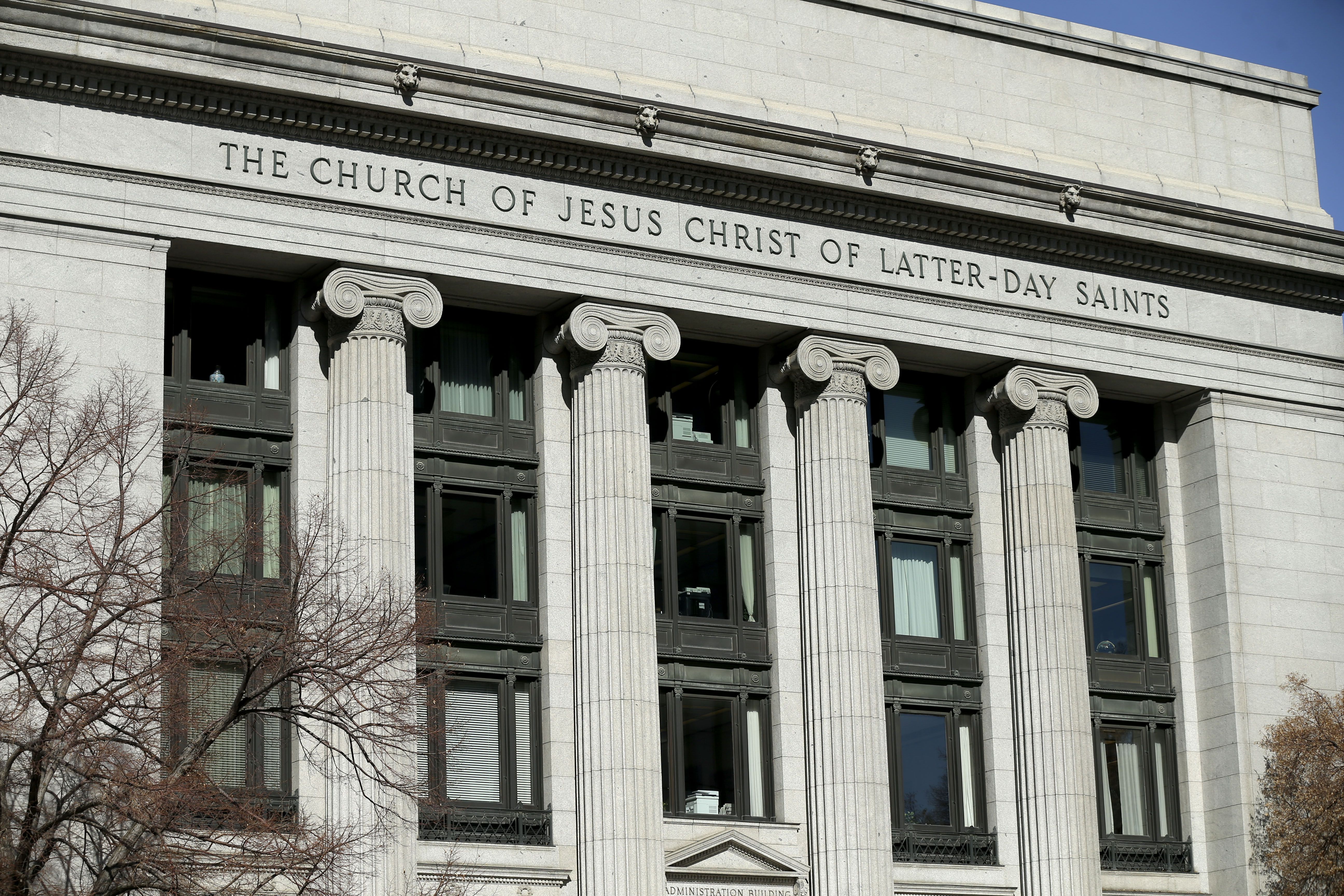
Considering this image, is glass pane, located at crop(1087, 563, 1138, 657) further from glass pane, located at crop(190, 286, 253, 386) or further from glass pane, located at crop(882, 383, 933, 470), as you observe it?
glass pane, located at crop(190, 286, 253, 386)

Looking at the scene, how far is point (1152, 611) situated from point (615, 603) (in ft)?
44.2

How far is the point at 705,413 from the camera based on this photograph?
131 feet

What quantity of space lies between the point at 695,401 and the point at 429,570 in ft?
22.5

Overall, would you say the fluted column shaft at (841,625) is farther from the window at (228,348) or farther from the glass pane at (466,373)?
the window at (228,348)

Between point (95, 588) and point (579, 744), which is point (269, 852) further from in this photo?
point (579, 744)

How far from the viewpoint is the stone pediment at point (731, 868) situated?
118 ft

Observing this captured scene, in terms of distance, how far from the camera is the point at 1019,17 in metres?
44.0

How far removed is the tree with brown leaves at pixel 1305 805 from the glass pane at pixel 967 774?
588 centimetres

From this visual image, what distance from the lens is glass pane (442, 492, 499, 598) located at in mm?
36531

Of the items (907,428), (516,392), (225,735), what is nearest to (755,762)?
(907,428)

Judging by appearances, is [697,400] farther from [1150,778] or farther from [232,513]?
[1150,778]

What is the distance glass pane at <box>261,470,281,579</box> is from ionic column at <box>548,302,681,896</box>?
536 cm

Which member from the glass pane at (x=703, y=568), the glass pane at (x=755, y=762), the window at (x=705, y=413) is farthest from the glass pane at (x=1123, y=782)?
the window at (x=705, y=413)

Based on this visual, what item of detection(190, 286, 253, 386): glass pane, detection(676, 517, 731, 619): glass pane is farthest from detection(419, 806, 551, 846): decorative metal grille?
detection(190, 286, 253, 386): glass pane
